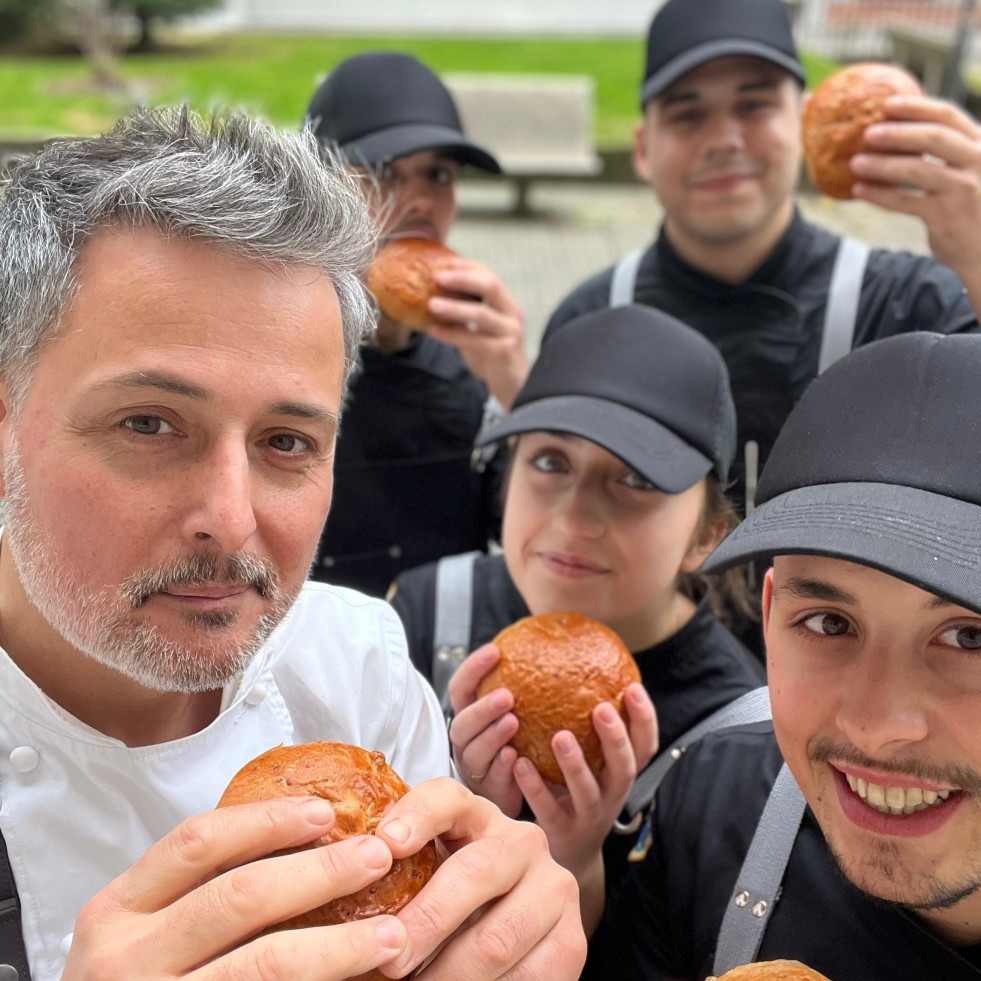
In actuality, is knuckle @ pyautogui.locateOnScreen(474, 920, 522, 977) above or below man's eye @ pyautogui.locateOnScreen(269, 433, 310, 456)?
below

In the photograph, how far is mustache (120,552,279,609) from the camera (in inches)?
67.0

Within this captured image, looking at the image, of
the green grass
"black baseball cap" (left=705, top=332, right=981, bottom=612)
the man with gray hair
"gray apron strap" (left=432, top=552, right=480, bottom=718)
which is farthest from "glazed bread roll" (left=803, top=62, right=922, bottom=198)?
the green grass

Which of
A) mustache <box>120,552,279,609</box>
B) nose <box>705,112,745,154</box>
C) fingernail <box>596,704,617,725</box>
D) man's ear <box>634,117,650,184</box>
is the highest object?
nose <box>705,112,745,154</box>

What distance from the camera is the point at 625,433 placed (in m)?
2.78

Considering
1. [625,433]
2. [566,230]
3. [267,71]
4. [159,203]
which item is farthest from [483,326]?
[267,71]

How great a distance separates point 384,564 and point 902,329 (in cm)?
187

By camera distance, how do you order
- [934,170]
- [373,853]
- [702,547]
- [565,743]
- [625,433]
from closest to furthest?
[373,853] < [565,743] < [625,433] < [702,547] < [934,170]

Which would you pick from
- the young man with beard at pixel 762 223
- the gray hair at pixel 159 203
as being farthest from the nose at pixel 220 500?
the young man with beard at pixel 762 223

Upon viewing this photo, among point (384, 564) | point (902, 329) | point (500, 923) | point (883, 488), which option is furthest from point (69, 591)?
point (902, 329)

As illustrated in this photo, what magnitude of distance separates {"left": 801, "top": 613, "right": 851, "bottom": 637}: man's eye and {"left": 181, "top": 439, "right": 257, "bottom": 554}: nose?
926mm

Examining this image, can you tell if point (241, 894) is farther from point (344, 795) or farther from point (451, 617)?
point (451, 617)

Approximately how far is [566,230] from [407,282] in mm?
9712

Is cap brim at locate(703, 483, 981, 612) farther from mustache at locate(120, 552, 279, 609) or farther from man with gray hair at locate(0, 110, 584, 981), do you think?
mustache at locate(120, 552, 279, 609)

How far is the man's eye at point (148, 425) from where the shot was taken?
5.58 feet
